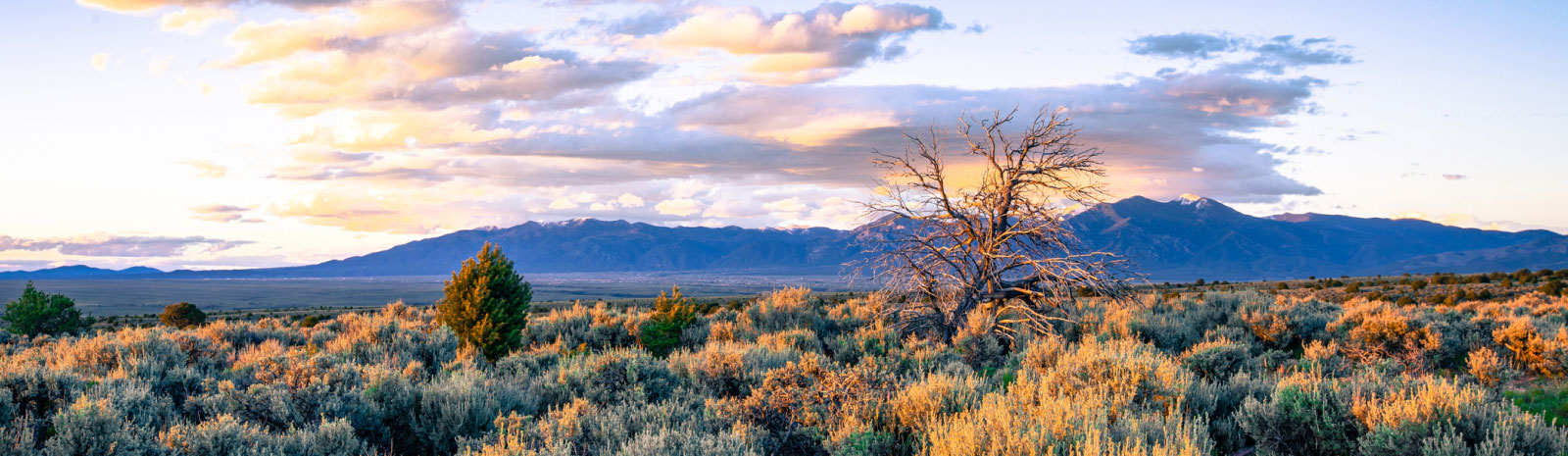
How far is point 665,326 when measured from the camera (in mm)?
17234

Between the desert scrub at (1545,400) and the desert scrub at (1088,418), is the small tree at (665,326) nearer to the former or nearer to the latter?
the desert scrub at (1088,418)

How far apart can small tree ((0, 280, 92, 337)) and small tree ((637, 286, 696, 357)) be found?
21078 millimetres

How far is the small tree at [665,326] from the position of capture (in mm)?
16875

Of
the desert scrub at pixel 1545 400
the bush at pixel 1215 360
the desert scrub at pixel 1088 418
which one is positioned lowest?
the desert scrub at pixel 1545 400

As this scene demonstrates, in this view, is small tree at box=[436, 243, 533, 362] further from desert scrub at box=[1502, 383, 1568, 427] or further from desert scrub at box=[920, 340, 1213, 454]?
desert scrub at box=[1502, 383, 1568, 427]

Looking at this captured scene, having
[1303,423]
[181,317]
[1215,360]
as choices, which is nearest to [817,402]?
[1303,423]

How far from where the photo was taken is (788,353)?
12.4m

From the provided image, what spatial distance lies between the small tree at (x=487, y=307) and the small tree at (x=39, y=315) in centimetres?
1816

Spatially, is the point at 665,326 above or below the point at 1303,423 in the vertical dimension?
above

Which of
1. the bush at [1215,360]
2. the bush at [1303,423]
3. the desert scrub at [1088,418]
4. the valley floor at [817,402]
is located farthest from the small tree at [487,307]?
the bush at [1303,423]

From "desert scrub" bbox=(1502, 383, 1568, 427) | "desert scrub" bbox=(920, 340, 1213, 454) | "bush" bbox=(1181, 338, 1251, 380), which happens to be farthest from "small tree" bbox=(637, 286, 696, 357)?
"desert scrub" bbox=(1502, 383, 1568, 427)

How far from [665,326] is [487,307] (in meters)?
3.90

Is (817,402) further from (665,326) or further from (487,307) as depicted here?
(487,307)

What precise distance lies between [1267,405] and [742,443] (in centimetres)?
507
